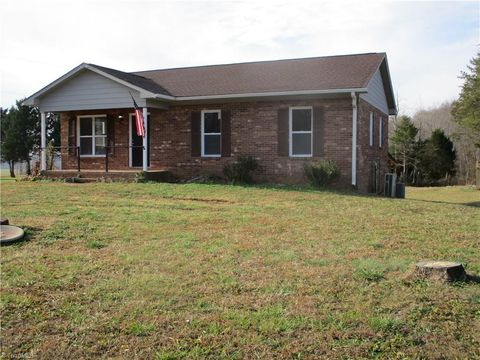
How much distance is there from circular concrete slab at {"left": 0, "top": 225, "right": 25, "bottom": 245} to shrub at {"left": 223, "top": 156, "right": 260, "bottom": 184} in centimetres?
887

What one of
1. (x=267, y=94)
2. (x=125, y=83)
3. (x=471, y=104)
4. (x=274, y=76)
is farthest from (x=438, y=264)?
(x=471, y=104)

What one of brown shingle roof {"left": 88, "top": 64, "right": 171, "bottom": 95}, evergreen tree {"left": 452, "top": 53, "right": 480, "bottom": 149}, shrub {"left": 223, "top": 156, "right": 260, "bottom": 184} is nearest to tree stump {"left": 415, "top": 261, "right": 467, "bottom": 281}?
shrub {"left": 223, "top": 156, "right": 260, "bottom": 184}

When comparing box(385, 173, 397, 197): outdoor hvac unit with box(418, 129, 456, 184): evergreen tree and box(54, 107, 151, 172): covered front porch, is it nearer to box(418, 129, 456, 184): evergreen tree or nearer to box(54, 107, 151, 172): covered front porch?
box(54, 107, 151, 172): covered front porch

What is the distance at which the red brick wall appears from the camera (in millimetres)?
15648

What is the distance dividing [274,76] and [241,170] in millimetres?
3854

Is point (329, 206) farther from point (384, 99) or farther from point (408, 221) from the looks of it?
point (384, 99)

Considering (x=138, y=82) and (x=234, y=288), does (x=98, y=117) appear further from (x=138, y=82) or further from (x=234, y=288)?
(x=234, y=288)

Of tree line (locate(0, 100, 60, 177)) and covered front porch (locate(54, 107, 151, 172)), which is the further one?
tree line (locate(0, 100, 60, 177))

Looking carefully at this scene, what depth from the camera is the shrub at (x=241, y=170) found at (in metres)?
16.0

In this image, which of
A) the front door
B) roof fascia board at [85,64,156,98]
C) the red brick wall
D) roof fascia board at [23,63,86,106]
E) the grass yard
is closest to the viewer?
the grass yard

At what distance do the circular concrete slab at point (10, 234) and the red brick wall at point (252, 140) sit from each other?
9.93m

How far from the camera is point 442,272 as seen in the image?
17.0ft

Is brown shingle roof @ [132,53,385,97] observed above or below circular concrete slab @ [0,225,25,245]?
above

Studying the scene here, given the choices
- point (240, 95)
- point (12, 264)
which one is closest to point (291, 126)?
point (240, 95)
